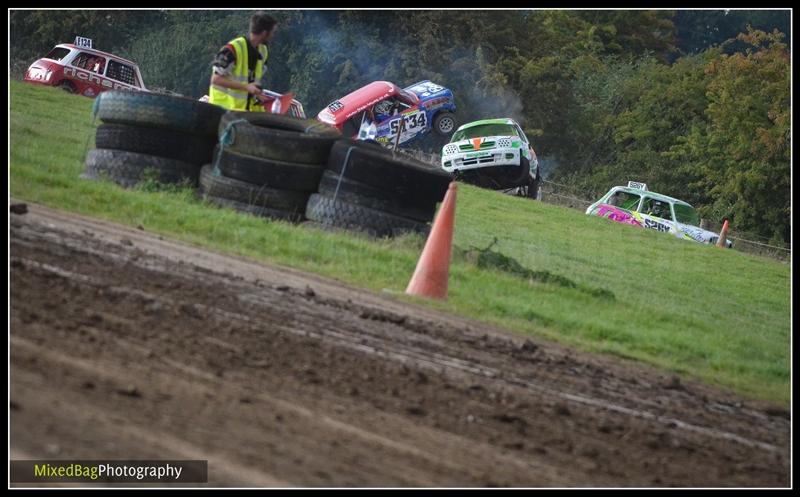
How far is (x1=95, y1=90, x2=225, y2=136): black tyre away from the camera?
11.5 m

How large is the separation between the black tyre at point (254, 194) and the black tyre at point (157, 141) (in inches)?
18.1

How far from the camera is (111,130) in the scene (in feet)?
38.4

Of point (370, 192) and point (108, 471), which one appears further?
point (370, 192)

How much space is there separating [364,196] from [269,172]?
3.19ft

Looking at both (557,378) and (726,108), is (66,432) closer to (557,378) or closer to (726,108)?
(557,378)

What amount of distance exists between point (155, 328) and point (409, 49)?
39.8m

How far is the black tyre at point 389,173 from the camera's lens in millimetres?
11031

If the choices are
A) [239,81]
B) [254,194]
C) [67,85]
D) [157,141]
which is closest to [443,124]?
[67,85]

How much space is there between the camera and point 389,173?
11055 millimetres

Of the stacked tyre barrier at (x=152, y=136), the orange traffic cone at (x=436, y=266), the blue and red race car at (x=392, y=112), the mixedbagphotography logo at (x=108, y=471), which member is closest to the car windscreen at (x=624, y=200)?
the blue and red race car at (x=392, y=112)

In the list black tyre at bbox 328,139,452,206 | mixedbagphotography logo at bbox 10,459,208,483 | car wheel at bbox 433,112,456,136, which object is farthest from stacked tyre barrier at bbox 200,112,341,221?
car wheel at bbox 433,112,456,136

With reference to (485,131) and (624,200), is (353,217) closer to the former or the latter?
(624,200)

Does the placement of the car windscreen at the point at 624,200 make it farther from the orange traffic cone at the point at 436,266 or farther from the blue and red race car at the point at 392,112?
the orange traffic cone at the point at 436,266

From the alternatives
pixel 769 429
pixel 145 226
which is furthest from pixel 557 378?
pixel 145 226
